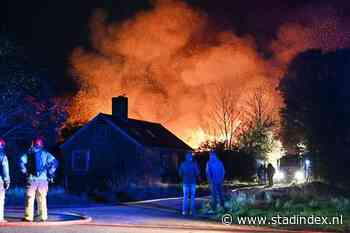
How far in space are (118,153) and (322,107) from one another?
1952cm

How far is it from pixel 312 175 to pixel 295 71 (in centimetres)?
724

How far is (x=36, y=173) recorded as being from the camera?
1470cm

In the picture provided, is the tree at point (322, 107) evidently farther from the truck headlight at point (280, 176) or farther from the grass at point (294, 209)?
the truck headlight at point (280, 176)

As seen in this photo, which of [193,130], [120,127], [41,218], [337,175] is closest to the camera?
[41,218]

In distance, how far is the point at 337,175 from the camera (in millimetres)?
28391

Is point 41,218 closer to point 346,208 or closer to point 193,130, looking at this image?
point 346,208

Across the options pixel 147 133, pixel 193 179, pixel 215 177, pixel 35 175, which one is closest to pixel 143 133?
pixel 147 133

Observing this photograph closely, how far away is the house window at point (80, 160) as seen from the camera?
1889 inches

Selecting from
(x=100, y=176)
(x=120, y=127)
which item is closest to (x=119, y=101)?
(x=120, y=127)

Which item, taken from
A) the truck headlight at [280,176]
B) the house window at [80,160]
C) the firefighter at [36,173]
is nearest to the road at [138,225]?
the firefighter at [36,173]

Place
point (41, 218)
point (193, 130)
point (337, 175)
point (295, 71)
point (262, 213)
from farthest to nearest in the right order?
point (193, 130), point (295, 71), point (337, 175), point (262, 213), point (41, 218)

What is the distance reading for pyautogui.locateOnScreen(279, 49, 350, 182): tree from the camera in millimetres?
28828

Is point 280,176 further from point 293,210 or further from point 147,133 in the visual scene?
point 293,210

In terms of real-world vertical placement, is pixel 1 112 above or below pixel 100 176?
above
